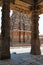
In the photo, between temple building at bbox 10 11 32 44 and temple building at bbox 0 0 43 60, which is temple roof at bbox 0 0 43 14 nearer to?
temple building at bbox 0 0 43 60

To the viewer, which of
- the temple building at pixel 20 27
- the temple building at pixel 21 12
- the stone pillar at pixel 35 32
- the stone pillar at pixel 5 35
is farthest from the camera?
the temple building at pixel 20 27

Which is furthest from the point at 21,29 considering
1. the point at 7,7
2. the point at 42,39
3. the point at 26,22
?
the point at 7,7

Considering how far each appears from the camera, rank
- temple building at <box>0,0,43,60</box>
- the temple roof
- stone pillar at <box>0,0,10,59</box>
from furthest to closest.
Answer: the temple roof, temple building at <box>0,0,43,60</box>, stone pillar at <box>0,0,10,59</box>

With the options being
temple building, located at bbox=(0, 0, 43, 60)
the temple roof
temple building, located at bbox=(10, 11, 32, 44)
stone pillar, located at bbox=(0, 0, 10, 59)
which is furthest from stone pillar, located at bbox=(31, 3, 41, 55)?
temple building, located at bbox=(10, 11, 32, 44)

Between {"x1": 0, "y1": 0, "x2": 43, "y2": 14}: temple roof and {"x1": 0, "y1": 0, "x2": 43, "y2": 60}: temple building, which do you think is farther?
{"x1": 0, "y1": 0, "x2": 43, "y2": 14}: temple roof

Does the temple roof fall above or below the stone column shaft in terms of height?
above

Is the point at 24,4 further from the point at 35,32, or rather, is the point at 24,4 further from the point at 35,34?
the point at 35,34

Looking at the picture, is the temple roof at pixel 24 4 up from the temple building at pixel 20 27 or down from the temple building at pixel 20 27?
up

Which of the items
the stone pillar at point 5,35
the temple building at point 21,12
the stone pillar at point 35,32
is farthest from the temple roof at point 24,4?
the stone pillar at point 5,35

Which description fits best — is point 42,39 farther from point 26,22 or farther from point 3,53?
point 3,53

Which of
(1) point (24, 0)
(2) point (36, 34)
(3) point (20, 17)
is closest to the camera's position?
(1) point (24, 0)

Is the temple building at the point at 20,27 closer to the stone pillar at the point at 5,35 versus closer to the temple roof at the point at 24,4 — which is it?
the temple roof at the point at 24,4

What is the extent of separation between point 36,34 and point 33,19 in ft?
3.66

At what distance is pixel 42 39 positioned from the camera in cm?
2500
